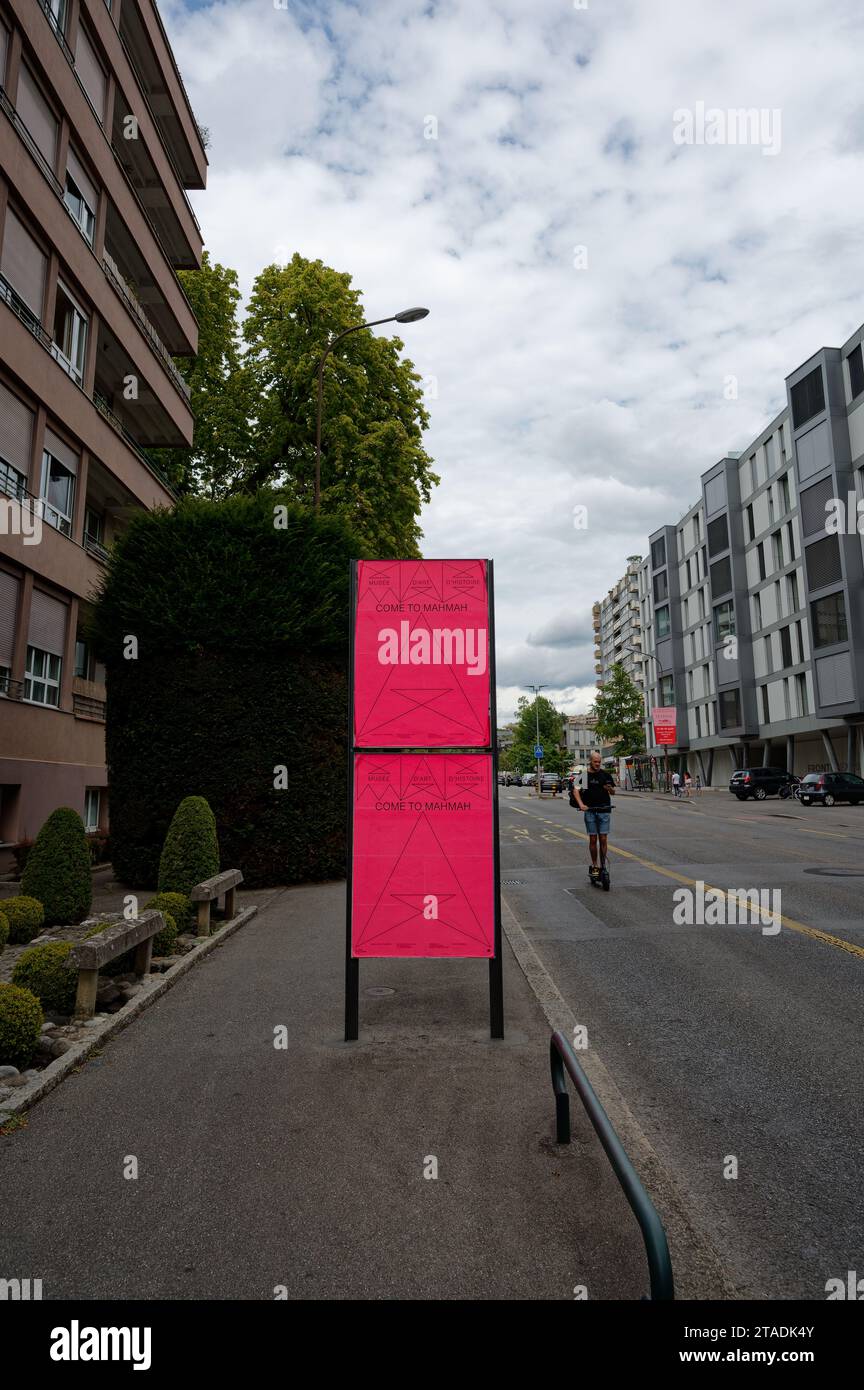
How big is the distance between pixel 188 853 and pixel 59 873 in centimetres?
144

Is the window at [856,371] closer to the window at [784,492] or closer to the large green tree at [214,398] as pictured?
the window at [784,492]

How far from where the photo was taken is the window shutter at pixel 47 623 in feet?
52.4

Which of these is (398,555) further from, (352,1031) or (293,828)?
(352,1031)

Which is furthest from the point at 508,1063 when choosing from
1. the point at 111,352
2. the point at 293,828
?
the point at 111,352

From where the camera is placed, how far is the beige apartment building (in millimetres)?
14828

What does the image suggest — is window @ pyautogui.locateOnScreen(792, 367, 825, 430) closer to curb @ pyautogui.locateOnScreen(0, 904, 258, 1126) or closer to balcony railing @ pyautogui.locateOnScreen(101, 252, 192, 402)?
balcony railing @ pyautogui.locateOnScreen(101, 252, 192, 402)

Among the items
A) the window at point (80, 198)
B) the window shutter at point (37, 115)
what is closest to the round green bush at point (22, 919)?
the window shutter at point (37, 115)

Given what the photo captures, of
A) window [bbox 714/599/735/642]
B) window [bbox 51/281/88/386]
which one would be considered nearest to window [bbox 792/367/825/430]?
window [bbox 714/599/735/642]

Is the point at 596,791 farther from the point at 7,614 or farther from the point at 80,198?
the point at 80,198

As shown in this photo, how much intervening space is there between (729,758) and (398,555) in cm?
5424

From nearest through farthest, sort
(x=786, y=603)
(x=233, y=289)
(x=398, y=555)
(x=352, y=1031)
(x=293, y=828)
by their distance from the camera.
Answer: (x=352, y=1031) < (x=293, y=828) < (x=398, y=555) < (x=233, y=289) < (x=786, y=603)

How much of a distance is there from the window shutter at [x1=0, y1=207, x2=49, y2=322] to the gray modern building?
43534 millimetres

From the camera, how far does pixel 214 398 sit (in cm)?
2847

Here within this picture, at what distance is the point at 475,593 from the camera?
609 cm
